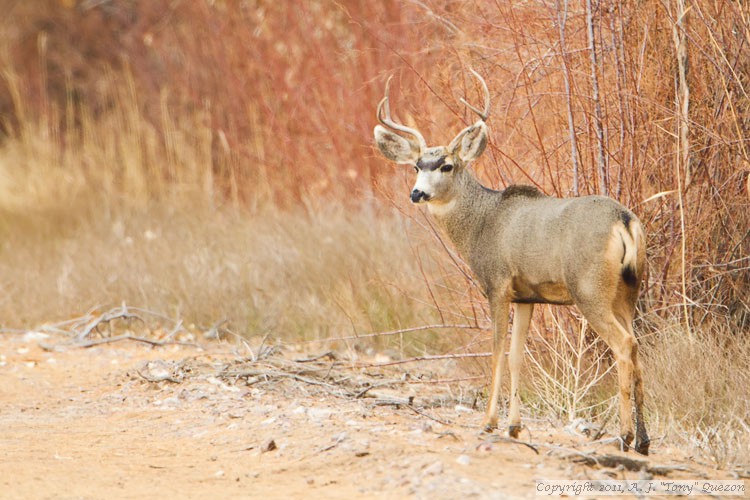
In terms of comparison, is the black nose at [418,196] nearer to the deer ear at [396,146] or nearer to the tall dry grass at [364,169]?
the deer ear at [396,146]

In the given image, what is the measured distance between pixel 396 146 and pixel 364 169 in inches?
243

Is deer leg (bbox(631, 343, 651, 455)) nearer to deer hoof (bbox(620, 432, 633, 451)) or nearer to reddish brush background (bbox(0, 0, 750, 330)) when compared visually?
deer hoof (bbox(620, 432, 633, 451))

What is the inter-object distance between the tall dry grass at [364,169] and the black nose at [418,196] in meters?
1.28

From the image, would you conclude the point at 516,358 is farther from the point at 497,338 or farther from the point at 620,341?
the point at 620,341

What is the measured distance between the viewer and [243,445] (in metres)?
5.16

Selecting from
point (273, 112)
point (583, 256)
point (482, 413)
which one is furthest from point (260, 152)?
point (583, 256)

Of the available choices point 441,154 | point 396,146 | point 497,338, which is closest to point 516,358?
point 497,338

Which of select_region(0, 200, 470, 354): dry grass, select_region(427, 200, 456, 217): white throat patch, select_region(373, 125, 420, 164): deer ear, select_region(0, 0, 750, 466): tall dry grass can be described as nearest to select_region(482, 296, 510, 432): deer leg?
select_region(427, 200, 456, 217): white throat patch

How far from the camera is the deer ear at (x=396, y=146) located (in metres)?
5.05

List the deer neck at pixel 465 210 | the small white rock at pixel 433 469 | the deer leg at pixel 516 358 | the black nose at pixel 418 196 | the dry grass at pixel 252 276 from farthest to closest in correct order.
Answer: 1. the dry grass at pixel 252 276
2. the deer neck at pixel 465 210
3. the deer leg at pixel 516 358
4. the black nose at pixel 418 196
5. the small white rock at pixel 433 469

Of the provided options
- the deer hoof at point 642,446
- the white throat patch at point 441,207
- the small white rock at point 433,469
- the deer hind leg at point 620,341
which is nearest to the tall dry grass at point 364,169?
the deer hoof at point 642,446

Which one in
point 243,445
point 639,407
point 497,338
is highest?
point 497,338

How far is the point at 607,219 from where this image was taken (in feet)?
14.5

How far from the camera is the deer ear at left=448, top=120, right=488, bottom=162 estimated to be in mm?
4871
